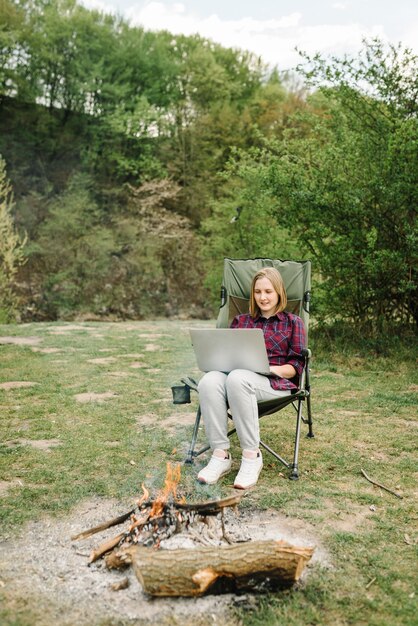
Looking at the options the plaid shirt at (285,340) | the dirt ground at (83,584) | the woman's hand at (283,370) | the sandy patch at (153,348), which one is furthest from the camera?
the sandy patch at (153,348)

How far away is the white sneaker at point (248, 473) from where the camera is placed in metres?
2.79

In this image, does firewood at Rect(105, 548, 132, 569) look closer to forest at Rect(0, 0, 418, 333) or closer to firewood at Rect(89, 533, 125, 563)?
firewood at Rect(89, 533, 125, 563)

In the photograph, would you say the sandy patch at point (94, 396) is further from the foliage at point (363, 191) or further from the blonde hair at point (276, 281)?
the foliage at point (363, 191)

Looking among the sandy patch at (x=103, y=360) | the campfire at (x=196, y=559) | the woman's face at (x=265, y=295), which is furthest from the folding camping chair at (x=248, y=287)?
the sandy patch at (x=103, y=360)

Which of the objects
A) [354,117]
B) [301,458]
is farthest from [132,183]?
[301,458]

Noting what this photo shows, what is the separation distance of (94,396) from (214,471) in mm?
2072

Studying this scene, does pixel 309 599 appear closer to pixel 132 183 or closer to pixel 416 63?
pixel 416 63

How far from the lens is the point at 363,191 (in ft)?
19.7

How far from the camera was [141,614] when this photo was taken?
1772mm

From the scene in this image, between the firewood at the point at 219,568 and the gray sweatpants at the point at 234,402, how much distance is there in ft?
3.29

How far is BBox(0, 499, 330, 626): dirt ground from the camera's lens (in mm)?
1759

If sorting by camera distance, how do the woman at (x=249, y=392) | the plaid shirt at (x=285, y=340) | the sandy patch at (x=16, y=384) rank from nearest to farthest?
the woman at (x=249, y=392) < the plaid shirt at (x=285, y=340) < the sandy patch at (x=16, y=384)

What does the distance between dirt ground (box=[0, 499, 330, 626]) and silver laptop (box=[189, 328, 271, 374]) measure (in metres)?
0.87

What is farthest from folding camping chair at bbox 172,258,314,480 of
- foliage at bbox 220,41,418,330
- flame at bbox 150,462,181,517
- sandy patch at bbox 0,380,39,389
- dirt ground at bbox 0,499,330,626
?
foliage at bbox 220,41,418,330
